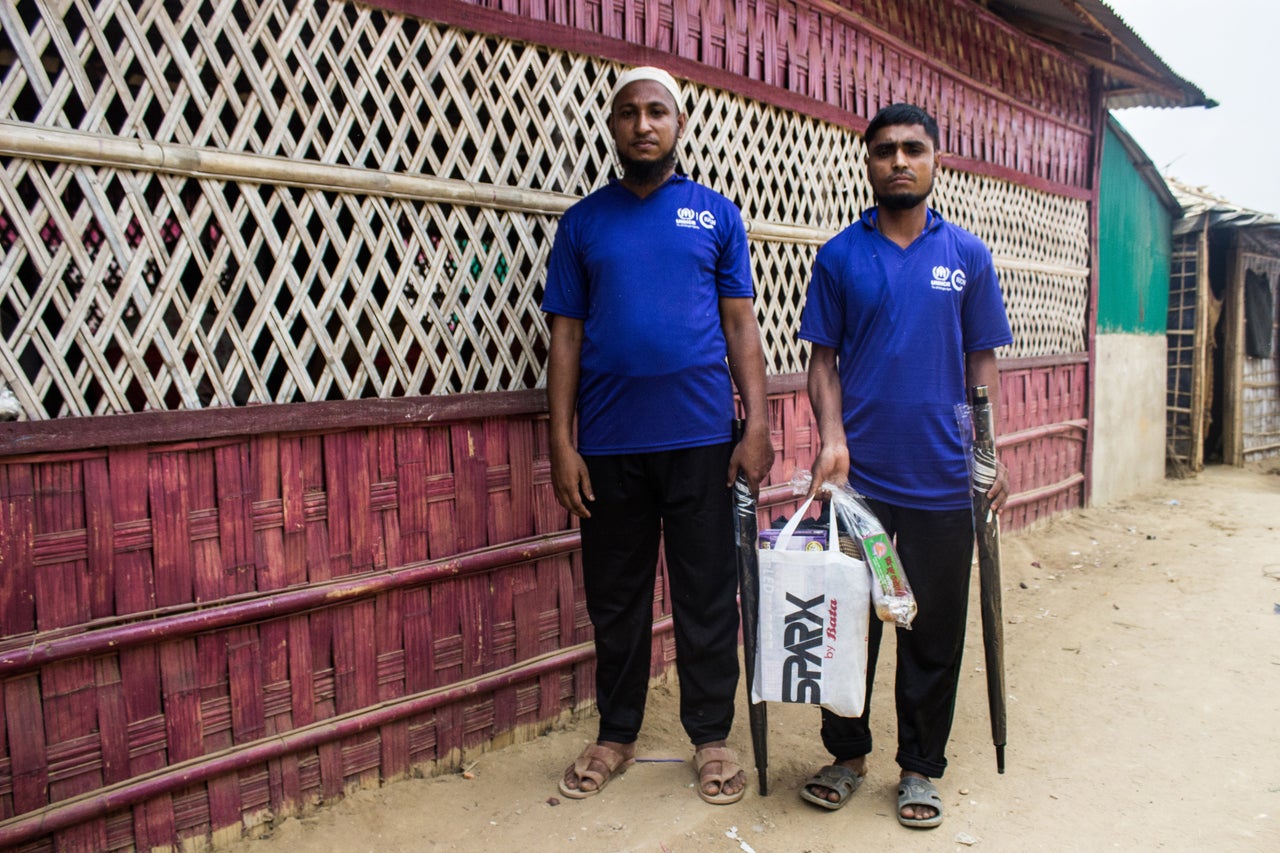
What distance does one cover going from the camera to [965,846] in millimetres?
2814

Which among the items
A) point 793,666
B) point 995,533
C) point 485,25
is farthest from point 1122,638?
point 485,25

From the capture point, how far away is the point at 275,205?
8.85 ft

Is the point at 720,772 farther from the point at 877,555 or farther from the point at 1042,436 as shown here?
the point at 1042,436

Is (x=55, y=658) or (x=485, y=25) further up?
Answer: (x=485, y=25)

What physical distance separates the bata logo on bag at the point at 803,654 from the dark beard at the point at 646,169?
1.39 m

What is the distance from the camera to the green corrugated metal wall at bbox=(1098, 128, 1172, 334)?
8.70 metres

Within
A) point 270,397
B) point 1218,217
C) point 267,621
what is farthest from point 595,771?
point 1218,217

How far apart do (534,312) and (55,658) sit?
1.84 m

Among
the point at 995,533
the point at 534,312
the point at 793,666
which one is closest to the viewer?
the point at 793,666

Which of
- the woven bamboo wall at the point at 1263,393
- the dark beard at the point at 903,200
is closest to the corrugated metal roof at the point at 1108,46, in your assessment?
the woven bamboo wall at the point at 1263,393

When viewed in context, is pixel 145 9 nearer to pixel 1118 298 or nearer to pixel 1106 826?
pixel 1106 826

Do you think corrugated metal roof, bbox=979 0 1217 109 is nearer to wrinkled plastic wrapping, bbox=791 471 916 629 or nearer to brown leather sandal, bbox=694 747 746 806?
wrinkled plastic wrapping, bbox=791 471 916 629

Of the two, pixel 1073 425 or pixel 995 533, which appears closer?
pixel 995 533

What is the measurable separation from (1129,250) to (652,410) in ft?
27.2
